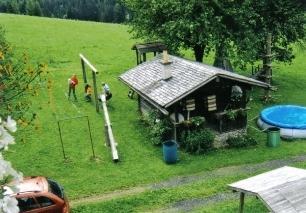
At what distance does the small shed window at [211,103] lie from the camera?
24.0m

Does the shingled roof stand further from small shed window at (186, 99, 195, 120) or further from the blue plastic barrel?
the blue plastic barrel

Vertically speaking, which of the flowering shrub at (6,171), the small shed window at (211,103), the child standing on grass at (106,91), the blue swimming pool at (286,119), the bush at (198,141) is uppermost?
the flowering shrub at (6,171)

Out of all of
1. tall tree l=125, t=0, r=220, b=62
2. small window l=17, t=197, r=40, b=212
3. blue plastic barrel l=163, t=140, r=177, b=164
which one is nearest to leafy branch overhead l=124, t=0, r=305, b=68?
tall tree l=125, t=0, r=220, b=62

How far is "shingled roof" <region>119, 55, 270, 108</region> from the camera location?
23.3 m

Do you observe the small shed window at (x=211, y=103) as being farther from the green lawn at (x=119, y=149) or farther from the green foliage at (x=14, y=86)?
the green foliage at (x=14, y=86)

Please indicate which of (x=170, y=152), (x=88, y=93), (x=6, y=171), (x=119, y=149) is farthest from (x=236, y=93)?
(x=6, y=171)

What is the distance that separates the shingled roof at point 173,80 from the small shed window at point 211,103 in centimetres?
104

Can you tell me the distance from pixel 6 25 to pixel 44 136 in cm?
3185

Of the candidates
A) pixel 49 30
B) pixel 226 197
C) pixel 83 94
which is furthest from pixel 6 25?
pixel 226 197

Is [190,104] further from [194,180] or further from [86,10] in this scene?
[86,10]

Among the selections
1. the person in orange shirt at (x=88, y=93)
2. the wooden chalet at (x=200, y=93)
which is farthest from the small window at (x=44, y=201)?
the person in orange shirt at (x=88, y=93)

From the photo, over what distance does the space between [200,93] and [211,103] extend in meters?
0.74

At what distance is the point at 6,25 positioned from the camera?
54.3m

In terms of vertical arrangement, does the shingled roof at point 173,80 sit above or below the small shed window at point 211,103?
above
